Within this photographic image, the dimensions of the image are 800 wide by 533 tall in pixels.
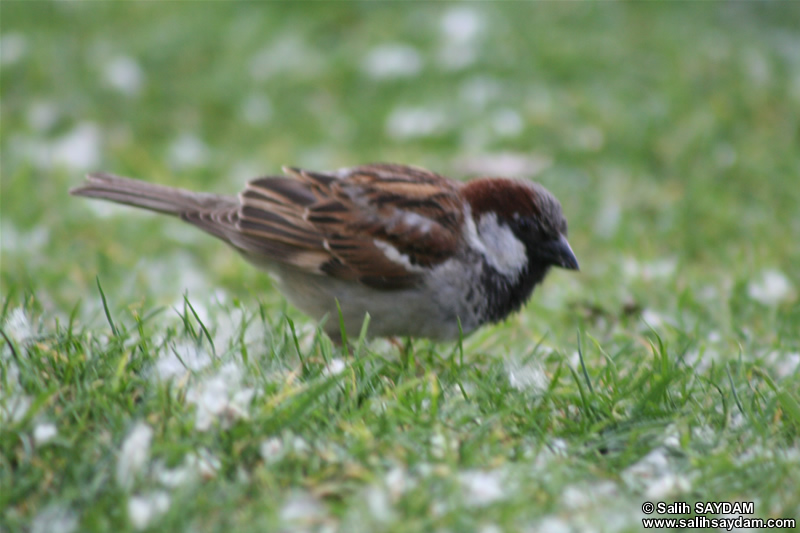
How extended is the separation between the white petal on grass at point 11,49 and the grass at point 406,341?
38mm

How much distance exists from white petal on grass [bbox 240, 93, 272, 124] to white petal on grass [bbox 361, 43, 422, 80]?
95cm

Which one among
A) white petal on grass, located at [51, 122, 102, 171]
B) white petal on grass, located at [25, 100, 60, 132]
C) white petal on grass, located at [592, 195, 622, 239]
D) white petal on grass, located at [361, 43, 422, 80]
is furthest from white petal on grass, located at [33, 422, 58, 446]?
white petal on grass, located at [361, 43, 422, 80]

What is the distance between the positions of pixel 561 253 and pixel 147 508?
2.08 m

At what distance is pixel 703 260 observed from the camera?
5645 millimetres

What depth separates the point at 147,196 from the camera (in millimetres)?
4199

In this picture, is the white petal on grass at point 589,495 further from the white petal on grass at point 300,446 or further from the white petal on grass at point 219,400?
the white petal on grass at point 219,400

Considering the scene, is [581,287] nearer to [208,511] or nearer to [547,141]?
[547,141]

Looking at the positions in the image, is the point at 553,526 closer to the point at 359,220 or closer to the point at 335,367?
the point at 335,367

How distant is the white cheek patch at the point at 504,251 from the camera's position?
12.3ft

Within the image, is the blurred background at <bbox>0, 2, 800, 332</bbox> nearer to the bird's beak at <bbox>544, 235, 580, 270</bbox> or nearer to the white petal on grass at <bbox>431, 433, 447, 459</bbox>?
the bird's beak at <bbox>544, 235, 580, 270</bbox>

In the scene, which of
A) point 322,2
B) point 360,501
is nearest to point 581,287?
point 360,501

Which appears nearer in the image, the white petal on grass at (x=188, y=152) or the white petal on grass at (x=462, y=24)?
the white petal on grass at (x=188, y=152)

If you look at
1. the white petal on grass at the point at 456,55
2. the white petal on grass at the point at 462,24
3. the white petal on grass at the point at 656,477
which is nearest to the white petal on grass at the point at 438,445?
the white petal on grass at the point at 656,477

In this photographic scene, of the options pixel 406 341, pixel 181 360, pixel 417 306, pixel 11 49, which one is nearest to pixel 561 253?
pixel 417 306
